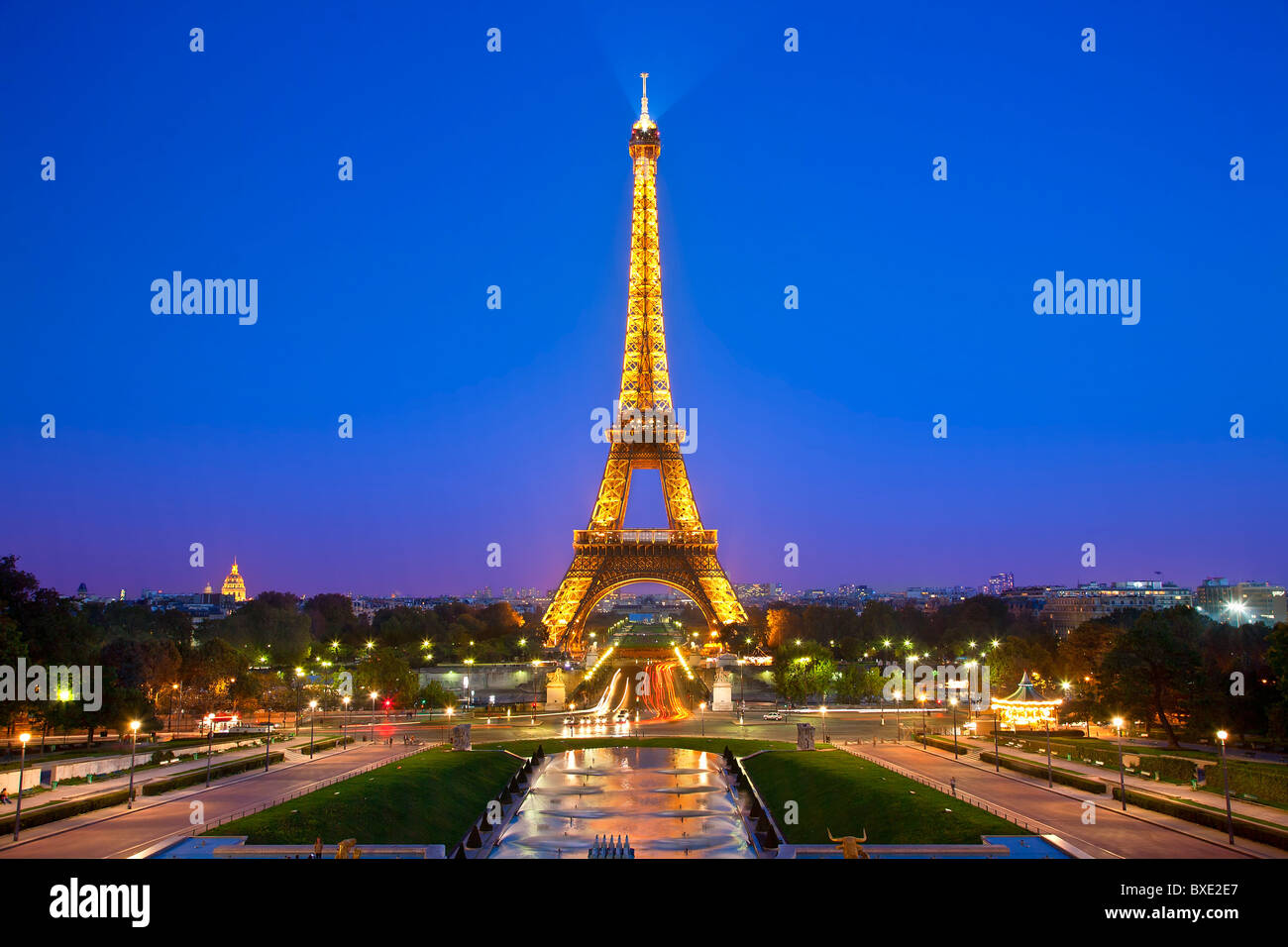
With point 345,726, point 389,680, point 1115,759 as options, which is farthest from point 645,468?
point 1115,759

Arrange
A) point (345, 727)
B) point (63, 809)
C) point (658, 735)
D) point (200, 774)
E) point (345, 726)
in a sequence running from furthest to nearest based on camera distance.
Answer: point (345, 726)
point (345, 727)
point (658, 735)
point (200, 774)
point (63, 809)

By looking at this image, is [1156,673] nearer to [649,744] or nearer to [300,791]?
[649,744]

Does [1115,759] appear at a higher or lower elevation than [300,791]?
lower

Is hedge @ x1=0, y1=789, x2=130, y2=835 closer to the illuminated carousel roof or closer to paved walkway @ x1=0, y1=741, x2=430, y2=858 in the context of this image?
paved walkway @ x1=0, y1=741, x2=430, y2=858

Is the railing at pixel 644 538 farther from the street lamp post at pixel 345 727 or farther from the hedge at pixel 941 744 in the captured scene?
the hedge at pixel 941 744

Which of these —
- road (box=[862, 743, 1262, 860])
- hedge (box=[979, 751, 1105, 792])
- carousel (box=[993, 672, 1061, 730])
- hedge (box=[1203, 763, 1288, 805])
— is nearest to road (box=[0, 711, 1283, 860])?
road (box=[862, 743, 1262, 860])

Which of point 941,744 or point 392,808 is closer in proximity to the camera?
point 392,808

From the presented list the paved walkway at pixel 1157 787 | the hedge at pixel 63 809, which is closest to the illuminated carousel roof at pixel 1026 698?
the paved walkway at pixel 1157 787
